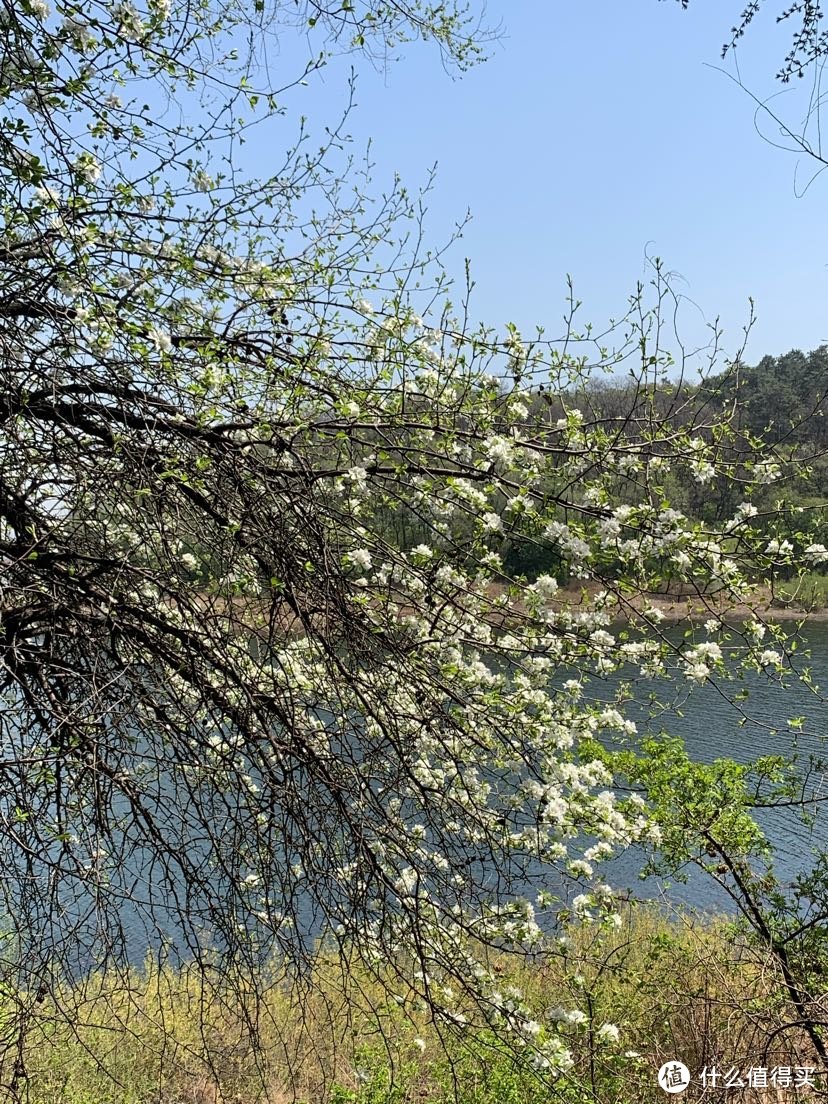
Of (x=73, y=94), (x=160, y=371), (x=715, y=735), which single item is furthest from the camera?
(x=715, y=735)

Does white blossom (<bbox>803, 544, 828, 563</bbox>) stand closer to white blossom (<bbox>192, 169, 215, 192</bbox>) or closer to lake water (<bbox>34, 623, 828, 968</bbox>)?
lake water (<bbox>34, 623, 828, 968</bbox>)

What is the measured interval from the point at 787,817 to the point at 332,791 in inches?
361

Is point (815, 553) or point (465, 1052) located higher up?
point (815, 553)

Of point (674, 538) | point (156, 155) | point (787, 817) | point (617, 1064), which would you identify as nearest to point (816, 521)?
point (674, 538)

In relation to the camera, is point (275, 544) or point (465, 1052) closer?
point (275, 544)

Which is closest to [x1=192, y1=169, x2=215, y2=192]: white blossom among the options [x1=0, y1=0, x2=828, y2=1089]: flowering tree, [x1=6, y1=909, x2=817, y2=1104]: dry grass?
[x1=0, y1=0, x2=828, y2=1089]: flowering tree

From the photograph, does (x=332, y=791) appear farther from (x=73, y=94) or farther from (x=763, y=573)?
(x=73, y=94)

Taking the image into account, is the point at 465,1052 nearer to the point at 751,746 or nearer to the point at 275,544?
the point at 275,544

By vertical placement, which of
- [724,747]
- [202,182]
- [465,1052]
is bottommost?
[465,1052]

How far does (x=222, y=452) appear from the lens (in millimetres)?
2490

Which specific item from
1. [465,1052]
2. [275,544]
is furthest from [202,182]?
[465,1052]

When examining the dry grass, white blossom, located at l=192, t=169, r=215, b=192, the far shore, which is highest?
white blossom, located at l=192, t=169, r=215, b=192

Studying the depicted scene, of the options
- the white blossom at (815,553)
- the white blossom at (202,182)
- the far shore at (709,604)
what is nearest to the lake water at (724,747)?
the far shore at (709,604)

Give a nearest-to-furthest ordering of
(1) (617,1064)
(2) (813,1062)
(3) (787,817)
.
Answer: (2) (813,1062) → (1) (617,1064) → (3) (787,817)
